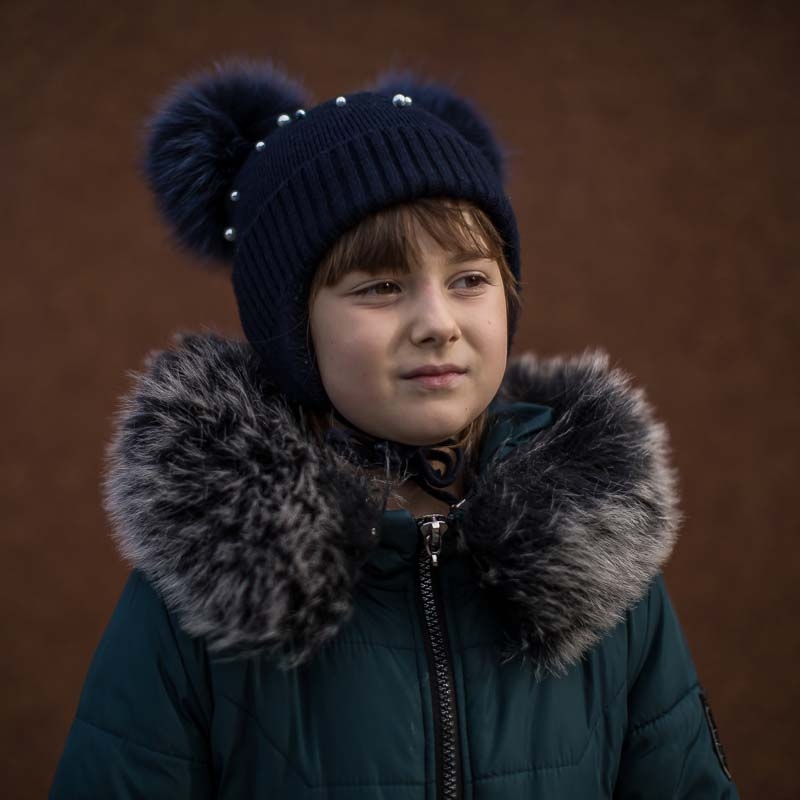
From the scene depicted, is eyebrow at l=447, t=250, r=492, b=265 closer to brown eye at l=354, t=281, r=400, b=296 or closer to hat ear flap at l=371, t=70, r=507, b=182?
brown eye at l=354, t=281, r=400, b=296

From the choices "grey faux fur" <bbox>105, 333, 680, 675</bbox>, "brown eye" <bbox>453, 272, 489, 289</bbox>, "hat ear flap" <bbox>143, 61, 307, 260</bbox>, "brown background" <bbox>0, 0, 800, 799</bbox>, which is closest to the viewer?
"grey faux fur" <bbox>105, 333, 680, 675</bbox>

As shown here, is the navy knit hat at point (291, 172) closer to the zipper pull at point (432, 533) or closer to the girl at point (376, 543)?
the girl at point (376, 543)

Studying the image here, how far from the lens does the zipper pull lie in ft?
3.04

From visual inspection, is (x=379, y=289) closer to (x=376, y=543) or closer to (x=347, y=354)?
(x=347, y=354)

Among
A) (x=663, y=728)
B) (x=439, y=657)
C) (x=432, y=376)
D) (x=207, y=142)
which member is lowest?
(x=663, y=728)

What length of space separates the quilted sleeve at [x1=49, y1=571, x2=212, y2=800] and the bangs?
0.40m

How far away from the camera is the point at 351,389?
0.94 metres

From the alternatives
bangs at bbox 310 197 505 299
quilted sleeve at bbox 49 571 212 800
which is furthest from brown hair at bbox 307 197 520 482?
quilted sleeve at bbox 49 571 212 800

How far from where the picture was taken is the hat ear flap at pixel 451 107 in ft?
3.76

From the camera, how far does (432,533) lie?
0.93m

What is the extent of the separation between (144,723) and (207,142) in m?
0.68

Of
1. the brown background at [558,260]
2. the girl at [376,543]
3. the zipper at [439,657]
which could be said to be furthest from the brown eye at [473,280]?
the brown background at [558,260]

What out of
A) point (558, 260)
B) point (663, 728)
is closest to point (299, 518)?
point (663, 728)

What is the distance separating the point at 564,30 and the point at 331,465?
56.7 inches
